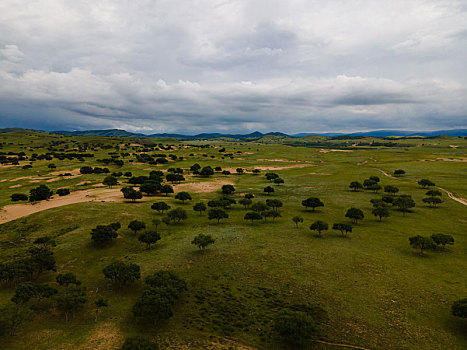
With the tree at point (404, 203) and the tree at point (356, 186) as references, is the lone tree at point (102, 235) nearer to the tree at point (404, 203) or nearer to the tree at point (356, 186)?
the tree at point (404, 203)

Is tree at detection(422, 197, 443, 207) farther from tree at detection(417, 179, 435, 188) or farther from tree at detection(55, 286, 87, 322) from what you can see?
tree at detection(55, 286, 87, 322)

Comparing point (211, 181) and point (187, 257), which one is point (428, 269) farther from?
point (211, 181)

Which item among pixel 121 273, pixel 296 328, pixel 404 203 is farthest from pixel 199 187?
pixel 296 328

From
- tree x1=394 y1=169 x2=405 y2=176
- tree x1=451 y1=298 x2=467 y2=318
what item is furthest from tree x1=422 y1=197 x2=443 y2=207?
tree x1=451 y1=298 x2=467 y2=318

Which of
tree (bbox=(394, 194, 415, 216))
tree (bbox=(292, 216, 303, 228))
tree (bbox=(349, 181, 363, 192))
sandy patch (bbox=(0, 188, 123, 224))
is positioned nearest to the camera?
tree (bbox=(292, 216, 303, 228))

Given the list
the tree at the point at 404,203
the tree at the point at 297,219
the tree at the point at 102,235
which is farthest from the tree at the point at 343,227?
the tree at the point at 102,235

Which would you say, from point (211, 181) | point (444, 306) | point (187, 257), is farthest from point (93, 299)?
point (211, 181)
